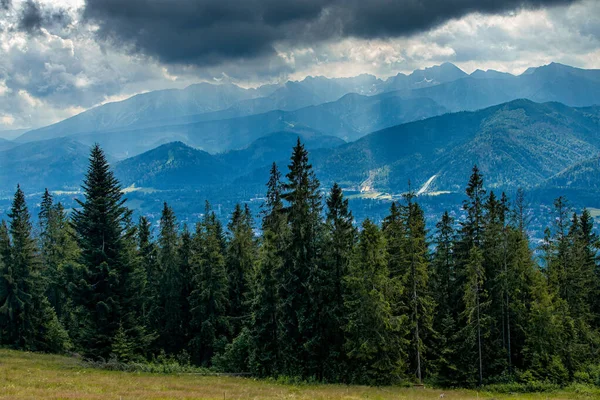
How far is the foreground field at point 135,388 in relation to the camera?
77.8ft

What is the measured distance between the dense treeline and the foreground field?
171 inches

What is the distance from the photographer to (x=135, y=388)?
26938 mm

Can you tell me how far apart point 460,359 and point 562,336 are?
32.8 feet

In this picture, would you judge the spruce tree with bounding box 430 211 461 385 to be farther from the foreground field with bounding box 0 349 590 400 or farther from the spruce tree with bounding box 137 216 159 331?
the spruce tree with bounding box 137 216 159 331

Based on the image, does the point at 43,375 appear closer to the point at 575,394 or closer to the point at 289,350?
the point at 289,350

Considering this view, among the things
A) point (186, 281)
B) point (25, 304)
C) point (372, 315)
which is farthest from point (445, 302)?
point (25, 304)

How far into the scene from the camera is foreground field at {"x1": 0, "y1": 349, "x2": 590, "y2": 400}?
2372 centimetres

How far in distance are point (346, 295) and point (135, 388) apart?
17507mm

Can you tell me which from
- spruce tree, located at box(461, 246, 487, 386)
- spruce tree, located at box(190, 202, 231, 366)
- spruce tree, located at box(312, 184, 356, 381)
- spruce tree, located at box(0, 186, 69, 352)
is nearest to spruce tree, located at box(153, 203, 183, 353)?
spruce tree, located at box(190, 202, 231, 366)

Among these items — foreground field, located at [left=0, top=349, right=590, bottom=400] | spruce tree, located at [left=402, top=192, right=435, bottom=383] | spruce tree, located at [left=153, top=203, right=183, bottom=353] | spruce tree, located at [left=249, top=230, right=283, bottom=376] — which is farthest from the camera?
spruce tree, located at [left=153, top=203, right=183, bottom=353]

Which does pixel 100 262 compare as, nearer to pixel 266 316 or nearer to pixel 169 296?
pixel 266 316

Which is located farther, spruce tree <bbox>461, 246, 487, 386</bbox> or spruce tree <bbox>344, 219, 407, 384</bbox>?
spruce tree <bbox>461, 246, 487, 386</bbox>

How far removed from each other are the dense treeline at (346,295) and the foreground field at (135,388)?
435 cm

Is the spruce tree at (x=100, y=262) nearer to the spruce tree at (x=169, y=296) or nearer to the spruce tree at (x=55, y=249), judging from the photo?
the spruce tree at (x=169, y=296)
